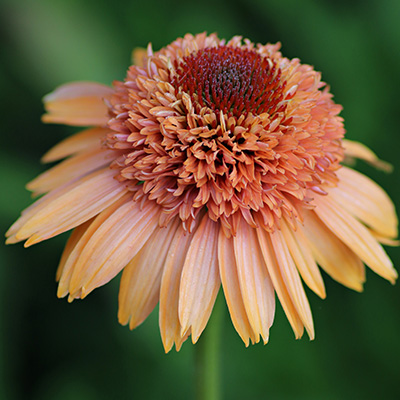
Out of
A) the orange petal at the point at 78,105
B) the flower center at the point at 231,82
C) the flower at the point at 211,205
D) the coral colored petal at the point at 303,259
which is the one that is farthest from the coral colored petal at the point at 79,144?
the coral colored petal at the point at 303,259

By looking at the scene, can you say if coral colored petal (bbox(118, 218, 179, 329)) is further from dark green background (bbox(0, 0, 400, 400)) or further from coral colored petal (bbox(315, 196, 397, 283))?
dark green background (bbox(0, 0, 400, 400))

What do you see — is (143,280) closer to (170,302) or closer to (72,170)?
(170,302)

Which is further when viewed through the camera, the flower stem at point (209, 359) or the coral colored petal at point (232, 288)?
the flower stem at point (209, 359)

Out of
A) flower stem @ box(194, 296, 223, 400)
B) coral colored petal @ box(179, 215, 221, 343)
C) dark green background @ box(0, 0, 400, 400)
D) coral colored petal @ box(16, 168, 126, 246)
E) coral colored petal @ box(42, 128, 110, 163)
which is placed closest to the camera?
coral colored petal @ box(179, 215, 221, 343)

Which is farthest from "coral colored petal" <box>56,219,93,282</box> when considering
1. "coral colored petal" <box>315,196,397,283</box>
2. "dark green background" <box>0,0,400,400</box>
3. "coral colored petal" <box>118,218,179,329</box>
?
"dark green background" <box>0,0,400,400</box>

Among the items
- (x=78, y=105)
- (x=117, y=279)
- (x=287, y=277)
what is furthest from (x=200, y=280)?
(x=117, y=279)

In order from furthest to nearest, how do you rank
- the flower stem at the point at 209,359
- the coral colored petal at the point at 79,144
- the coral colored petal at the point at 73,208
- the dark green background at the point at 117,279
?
the dark green background at the point at 117,279 → the coral colored petal at the point at 79,144 → the flower stem at the point at 209,359 → the coral colored petal at the point at 73,208

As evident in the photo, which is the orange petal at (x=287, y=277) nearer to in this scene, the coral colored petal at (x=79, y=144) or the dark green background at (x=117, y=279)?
the coral colored petal at (x=79, y=144)
